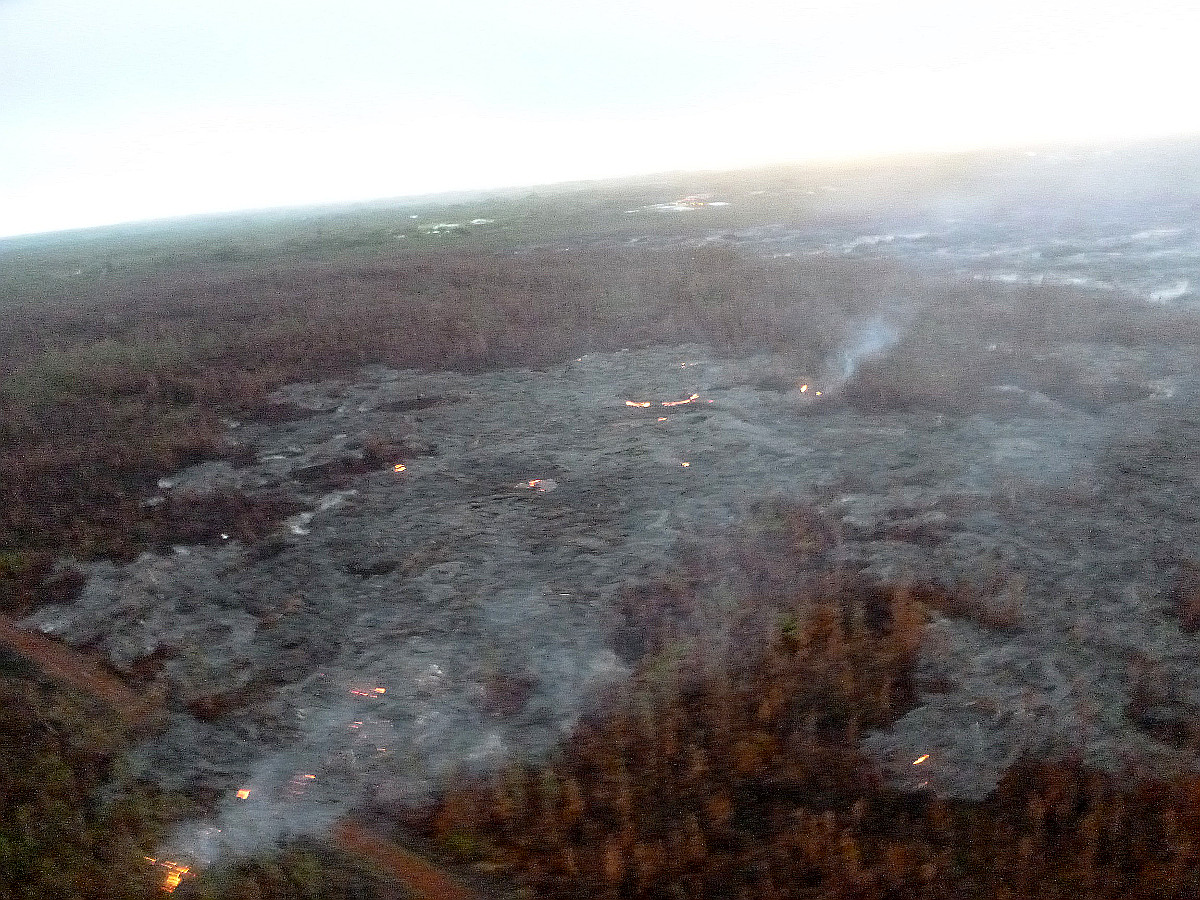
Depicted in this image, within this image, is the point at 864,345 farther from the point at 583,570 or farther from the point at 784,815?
the point at 784,815

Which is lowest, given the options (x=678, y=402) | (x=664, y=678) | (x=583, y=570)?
(x=664, y=678)

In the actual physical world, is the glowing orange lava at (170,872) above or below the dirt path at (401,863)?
above

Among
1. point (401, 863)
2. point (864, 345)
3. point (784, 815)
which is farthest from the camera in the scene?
point (864, 345)

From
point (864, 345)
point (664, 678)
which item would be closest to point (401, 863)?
point (664, 678)

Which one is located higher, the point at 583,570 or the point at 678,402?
the point at 678,402

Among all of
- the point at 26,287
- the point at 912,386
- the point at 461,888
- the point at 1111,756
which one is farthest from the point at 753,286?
the point at 26,287

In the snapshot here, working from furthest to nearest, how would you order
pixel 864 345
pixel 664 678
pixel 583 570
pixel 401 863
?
pixel 864 345 → pixel 583 570 → pixel 664 678 → pixel 401 863

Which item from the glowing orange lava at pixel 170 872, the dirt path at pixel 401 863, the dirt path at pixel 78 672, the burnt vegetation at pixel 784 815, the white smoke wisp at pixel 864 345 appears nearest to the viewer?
the burnt vegetation at pixel 784 815

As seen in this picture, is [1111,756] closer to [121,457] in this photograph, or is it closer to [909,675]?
[909,675]

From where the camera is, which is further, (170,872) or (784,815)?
(784,815)

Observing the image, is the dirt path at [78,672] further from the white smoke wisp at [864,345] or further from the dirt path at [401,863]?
the white smoke wisp at [864,345]

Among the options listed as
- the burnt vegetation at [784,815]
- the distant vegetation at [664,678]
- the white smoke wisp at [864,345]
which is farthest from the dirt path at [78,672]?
the white smoke wisp at [864,345]
